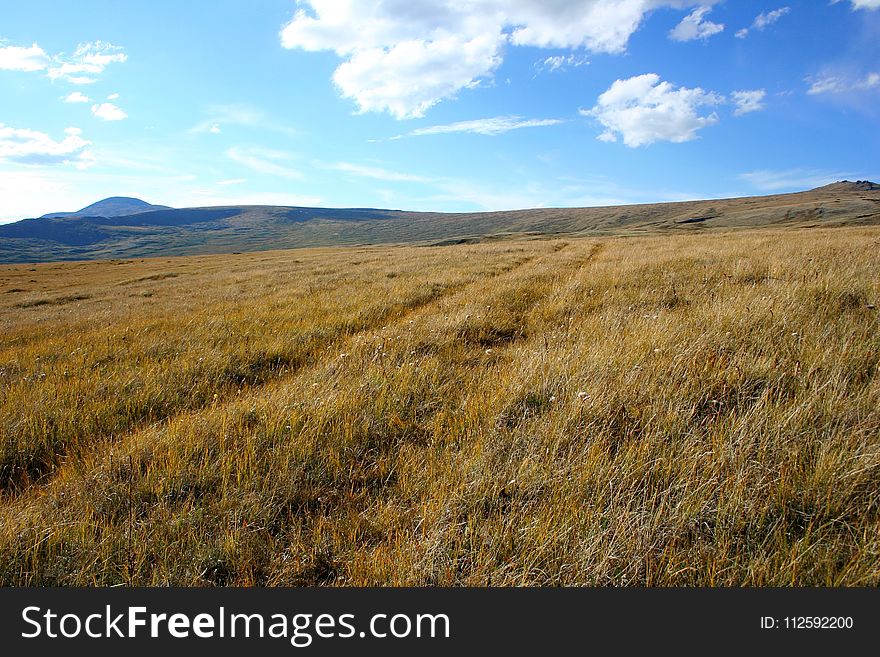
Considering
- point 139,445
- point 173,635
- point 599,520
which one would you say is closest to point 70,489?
point 139,445

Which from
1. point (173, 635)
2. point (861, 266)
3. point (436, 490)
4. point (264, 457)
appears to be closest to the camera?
point (173, 635)

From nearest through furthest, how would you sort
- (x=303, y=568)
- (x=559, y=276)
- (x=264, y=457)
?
(x=303, y=568) < (x=264, y=457) < (x=559, y=276)

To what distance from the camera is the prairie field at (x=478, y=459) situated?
227 centimetres

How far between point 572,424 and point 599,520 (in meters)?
1.09

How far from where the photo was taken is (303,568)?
2.33m

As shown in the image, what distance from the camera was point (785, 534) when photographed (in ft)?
7.22

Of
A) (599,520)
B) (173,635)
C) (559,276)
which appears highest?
(559,276)

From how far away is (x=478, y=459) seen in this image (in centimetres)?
309

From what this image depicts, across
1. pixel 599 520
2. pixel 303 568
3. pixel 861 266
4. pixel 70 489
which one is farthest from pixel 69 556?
pixel 861 266

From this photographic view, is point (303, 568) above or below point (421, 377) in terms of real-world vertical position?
below

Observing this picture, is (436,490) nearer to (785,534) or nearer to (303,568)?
(303,568)

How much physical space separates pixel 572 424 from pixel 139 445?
12.7 ft

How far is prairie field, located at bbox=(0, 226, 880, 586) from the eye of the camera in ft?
7.45

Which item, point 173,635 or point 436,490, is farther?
point 436,490
